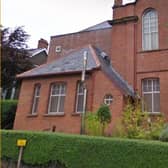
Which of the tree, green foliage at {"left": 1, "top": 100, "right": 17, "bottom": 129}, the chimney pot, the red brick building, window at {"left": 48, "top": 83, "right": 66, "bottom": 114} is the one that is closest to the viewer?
the red brick building

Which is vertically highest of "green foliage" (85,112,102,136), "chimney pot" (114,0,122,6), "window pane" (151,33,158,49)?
"chimney pot" (114,0,122,6)

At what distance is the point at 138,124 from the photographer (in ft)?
56.4

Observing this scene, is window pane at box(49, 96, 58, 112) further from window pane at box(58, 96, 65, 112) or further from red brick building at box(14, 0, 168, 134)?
window pane at box(58, 96, 65, 112)

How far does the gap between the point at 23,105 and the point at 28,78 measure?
220 cm

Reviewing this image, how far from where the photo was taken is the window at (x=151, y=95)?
65.3 ft

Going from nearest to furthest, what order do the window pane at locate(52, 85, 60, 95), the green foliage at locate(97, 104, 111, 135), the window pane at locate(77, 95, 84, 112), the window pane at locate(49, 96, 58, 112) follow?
the green foliage at locate(97, 104, 111, 135) < the window pane at locate(77, 95, 84, 112) < the window pane at locate(49, 96, 58, 112) < the window pane at locate(52, 85, 60, 95)

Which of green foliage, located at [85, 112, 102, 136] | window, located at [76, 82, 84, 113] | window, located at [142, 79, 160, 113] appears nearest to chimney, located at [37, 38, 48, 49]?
window, located at [76, 82, 84, 113]

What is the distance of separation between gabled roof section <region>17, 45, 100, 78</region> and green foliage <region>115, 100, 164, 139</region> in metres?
3.97

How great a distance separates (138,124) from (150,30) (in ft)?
28.2

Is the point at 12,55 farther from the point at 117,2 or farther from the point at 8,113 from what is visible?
the point at 117,2

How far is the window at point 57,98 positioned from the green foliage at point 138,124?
4903 millimetres

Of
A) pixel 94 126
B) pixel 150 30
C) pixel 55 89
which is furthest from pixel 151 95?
pixel 55 89

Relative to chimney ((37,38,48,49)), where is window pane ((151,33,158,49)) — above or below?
below

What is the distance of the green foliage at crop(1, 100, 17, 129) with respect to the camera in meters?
23.9
